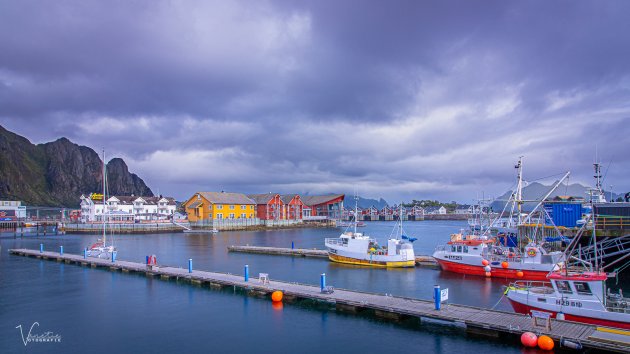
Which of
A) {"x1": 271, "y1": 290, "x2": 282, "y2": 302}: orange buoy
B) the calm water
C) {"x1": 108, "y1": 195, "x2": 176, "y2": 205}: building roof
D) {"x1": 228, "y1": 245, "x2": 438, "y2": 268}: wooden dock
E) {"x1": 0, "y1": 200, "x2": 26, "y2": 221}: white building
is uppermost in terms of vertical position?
{"x1": 108, "y1": 195, "x2": 176, "y2": 205}: building roof

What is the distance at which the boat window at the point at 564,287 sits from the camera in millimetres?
22419

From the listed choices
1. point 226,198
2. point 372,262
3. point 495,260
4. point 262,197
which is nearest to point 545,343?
point 495,260

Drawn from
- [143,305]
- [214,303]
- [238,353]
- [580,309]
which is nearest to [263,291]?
[214,303]

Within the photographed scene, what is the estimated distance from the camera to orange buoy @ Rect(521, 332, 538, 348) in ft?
63.4

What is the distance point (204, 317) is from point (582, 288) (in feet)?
71.7

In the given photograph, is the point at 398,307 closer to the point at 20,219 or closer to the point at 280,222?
the point at 280,222

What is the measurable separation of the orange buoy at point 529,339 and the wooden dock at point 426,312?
0.71m

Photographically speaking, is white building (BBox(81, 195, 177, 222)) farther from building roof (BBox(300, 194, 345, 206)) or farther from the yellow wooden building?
building roof (BBox(300, 194, 345, 206))

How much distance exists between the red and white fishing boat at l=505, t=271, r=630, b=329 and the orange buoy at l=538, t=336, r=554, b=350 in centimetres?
352

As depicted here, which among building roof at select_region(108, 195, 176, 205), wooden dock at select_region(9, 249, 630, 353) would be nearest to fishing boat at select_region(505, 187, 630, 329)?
wooden dock at select_region(9, 249, 630, 353)

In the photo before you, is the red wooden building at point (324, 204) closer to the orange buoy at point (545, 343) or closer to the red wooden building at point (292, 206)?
the red wooden building at point (292, 206)

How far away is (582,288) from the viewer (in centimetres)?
2203

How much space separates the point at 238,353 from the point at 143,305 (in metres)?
12.8

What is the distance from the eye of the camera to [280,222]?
130500mm
